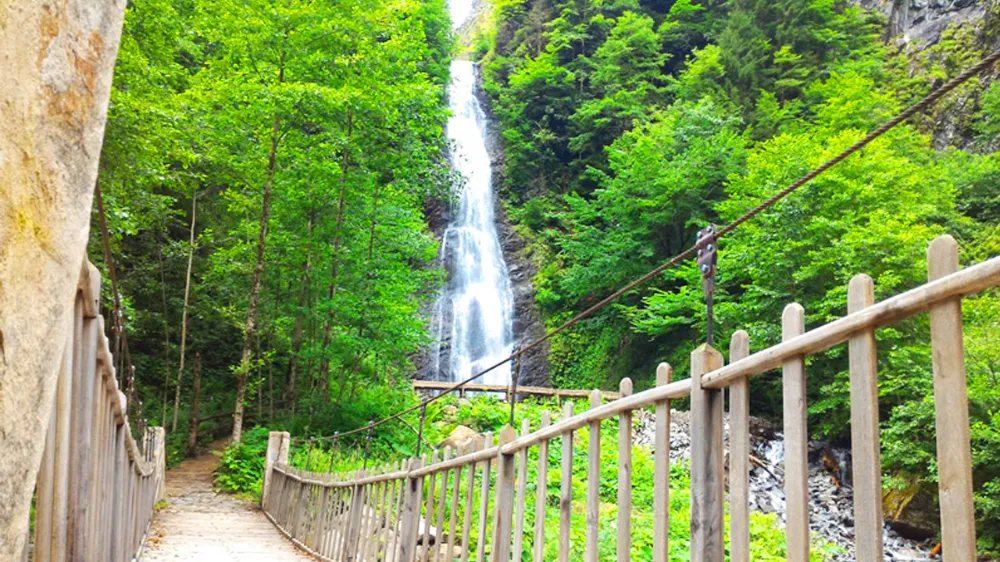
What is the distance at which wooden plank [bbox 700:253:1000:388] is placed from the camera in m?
1.14

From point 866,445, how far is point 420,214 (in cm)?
1607

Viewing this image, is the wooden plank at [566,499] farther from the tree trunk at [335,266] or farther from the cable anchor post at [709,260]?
the tree trunk at [335,266]

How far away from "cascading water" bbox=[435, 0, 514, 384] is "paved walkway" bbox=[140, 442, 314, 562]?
8.39m

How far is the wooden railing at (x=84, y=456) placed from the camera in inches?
64.9

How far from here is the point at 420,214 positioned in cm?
1706

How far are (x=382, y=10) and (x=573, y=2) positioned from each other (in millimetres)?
16782

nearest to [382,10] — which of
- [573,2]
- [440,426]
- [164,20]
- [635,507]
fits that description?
[164,20]

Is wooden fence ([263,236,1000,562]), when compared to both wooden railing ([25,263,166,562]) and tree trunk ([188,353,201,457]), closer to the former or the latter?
wooden railing ([25,263,166,562])

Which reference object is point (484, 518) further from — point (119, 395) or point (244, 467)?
point (244, 467)

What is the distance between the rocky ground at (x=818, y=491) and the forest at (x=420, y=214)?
0.65m

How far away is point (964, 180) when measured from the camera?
16531mm

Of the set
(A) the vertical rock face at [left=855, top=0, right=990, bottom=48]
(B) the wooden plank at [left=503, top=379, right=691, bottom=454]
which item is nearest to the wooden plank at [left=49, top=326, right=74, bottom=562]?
(B) the wooden plank at [left=503, top=379, right=691, bottom=454]

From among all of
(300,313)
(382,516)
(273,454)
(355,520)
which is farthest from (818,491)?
(300,313)

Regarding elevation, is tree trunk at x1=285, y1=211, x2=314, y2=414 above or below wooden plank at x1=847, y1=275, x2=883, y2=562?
above
